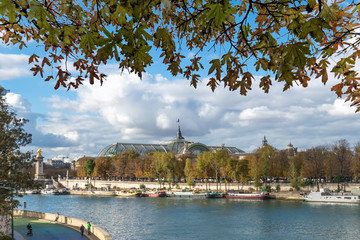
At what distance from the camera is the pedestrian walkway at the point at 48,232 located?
89.0 feet

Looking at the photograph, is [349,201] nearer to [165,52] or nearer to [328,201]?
[328,201]

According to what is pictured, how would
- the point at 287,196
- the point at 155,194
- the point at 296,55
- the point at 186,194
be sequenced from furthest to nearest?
1. the point at 155,194
2. the point at 186,194
3. the point at 287,196
4. the point at 296,55

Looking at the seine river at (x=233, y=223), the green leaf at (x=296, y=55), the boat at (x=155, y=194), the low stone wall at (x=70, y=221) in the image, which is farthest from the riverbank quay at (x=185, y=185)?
the green leaf at (x=296, y=55)

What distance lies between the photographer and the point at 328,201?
59656 mm

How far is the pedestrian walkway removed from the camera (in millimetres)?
27136

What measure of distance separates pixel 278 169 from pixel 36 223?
5696 cm

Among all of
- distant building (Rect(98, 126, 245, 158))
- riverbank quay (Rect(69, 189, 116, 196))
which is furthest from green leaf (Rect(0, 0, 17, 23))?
distant building (Rect(98, 126, 245, 158))

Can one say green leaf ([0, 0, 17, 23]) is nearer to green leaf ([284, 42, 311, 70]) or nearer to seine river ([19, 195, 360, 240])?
green leaf ([284, 42, 311, 70])

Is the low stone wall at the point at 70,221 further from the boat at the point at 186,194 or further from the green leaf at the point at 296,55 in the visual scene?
the boat at the point at 186,194

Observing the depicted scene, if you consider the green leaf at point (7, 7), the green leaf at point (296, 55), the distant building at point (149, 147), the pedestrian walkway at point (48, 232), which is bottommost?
the pedestrian walkway at point (48, 232)

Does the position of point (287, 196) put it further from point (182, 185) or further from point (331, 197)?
point (182, 185)

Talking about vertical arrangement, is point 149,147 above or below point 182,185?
above

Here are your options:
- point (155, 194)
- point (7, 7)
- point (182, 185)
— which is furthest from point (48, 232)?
point (182, 185)

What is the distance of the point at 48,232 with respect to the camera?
29406 mm
